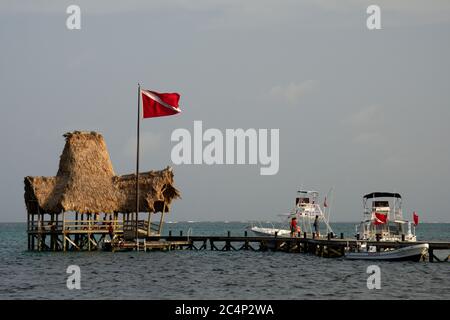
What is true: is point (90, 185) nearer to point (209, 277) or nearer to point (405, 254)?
point (209, 277)

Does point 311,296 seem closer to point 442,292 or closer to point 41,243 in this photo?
point 442,292

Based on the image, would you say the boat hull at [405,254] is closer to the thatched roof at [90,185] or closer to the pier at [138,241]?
the pier at [138,241]

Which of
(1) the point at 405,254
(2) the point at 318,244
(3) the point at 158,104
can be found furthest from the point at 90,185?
(1) the point at 405,254

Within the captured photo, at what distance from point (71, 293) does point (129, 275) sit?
7.13 metres

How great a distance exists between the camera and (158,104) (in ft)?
175

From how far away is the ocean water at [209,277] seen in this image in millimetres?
35750

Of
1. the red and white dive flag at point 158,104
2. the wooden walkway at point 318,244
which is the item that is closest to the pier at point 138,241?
the wooden walkway at point 318,244

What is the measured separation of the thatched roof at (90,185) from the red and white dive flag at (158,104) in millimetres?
6921

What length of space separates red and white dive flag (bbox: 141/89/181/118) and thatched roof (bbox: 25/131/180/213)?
692cm

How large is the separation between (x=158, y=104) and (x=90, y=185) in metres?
8.79

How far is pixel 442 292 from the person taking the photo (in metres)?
36.8

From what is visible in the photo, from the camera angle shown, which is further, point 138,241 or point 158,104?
point 138,241

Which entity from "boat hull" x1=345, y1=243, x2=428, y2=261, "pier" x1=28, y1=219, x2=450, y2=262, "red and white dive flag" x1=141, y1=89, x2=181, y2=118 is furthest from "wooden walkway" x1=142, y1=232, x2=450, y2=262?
"red and white dive flag" x1=141, y1=89, x2=181, y2=118
